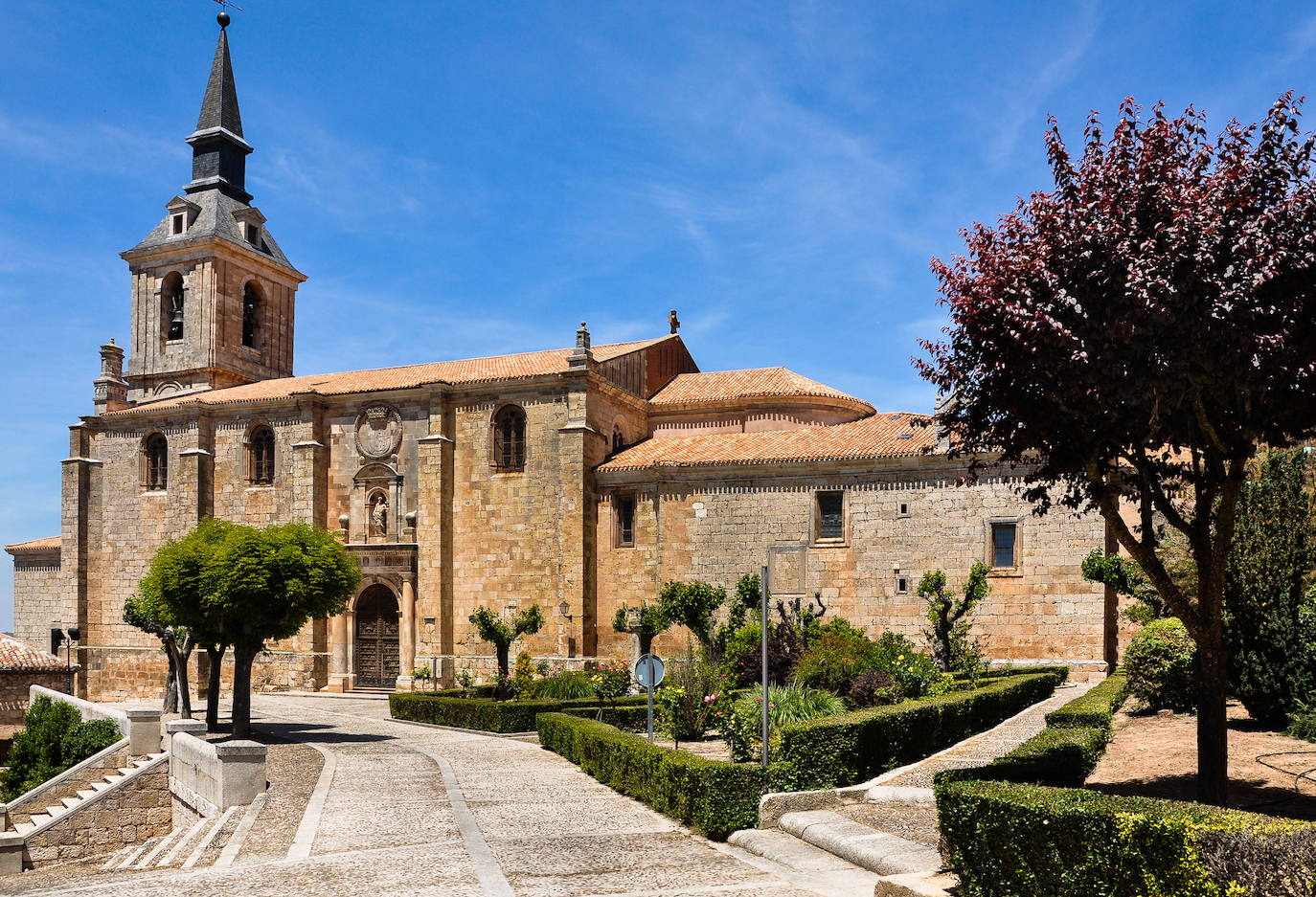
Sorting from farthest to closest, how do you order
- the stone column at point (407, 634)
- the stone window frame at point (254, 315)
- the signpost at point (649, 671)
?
the stone window frame at point (254, 315), the stone column at point (407, 634), the signpost at point (649, 671)

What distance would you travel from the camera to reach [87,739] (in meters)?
24.3

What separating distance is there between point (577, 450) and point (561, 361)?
4.02 meters

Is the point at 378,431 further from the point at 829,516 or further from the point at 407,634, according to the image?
the point at 829,516

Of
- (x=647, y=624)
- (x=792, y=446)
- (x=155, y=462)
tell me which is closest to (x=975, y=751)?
(x=647, y=624)

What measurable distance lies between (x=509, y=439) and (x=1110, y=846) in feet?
96.1

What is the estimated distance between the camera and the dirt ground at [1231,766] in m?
10.1

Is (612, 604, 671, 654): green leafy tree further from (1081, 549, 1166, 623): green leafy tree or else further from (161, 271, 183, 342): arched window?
(161, 271, 183, 342): arched window

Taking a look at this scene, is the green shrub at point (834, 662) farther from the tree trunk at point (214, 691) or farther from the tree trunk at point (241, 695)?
the tree trunk at point (214, 691)

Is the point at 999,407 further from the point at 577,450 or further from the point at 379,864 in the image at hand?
the point at 577,450

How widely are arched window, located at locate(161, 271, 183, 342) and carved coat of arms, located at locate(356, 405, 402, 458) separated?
12.6m

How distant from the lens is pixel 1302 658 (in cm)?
1447

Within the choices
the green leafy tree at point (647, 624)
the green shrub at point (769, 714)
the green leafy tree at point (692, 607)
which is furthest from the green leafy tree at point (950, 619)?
the green leafy tree at point (647, 624)

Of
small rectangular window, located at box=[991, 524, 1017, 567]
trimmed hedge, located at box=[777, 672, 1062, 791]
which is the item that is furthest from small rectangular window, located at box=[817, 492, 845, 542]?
trimmed hedge, located at box=[777, 672, 1062, 791]

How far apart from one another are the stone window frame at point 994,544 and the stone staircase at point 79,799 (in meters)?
19.3
